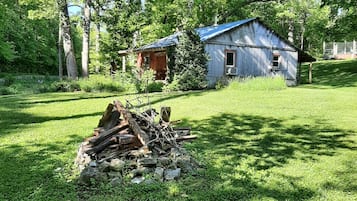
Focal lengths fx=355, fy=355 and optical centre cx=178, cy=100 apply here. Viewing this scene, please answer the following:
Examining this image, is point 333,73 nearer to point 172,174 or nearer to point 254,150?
point 254,150

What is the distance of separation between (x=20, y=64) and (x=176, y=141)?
3960cm

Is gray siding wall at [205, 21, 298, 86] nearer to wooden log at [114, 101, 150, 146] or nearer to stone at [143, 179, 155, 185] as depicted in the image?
wooden log at [114, 101, 150, 146]

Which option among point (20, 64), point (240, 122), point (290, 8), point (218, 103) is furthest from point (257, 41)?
point (20, 64)

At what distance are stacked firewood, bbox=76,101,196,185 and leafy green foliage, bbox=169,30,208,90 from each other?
11937 mm

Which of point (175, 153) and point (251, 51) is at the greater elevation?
point (251, 51)

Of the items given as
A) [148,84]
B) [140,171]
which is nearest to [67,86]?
[148,84]

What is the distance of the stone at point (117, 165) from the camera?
5.04m

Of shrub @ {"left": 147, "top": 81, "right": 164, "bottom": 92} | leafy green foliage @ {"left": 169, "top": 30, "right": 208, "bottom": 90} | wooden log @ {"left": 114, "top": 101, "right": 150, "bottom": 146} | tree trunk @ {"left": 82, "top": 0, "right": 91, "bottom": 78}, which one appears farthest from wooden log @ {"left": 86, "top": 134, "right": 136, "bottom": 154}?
tree trunk @ {"left": 82, "top": 0, "right": 91, "bottom": 78}

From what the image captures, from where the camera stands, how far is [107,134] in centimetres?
556

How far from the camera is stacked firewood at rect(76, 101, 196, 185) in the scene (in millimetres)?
5199

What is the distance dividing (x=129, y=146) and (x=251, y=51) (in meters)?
18.1

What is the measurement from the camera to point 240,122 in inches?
371

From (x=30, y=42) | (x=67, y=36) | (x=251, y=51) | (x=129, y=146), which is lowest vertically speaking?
(x=129, y=146)

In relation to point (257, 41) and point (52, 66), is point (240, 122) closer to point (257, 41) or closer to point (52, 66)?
point (257, 41)
